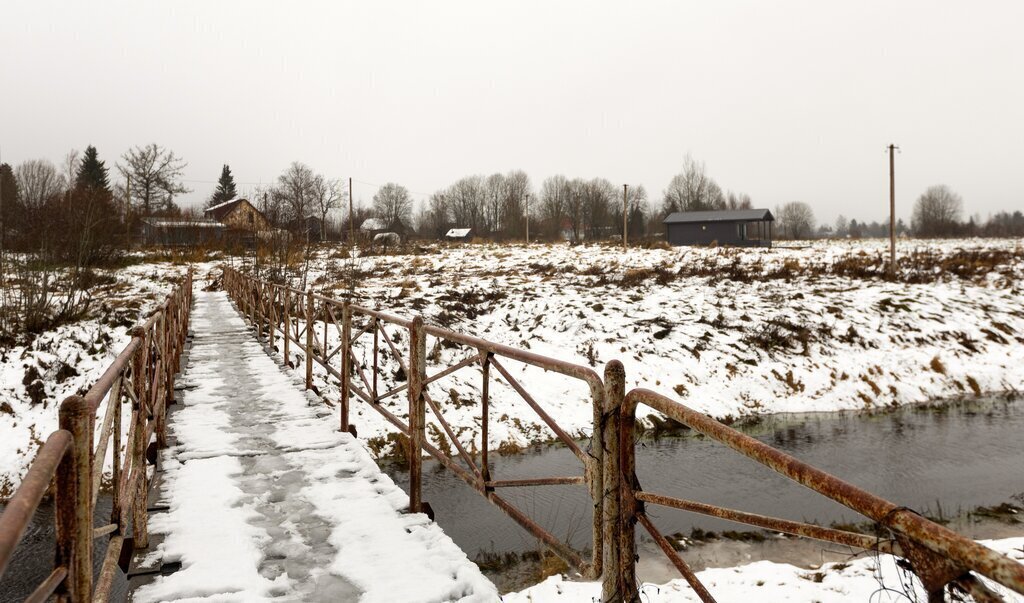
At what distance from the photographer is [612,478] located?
241 centimetres

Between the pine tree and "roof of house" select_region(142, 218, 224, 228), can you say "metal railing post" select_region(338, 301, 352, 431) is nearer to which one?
"roof of house" select_region(142, 218, 224, 228)

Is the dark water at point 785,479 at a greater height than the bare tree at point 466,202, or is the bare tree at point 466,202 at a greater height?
the bare tree at point 466,202

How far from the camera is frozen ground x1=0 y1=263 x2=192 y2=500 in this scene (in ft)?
29.0

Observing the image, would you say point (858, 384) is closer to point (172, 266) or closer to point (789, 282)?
point (789, 282)

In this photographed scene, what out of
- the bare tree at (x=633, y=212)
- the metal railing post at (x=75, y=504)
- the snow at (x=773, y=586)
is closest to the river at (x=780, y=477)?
the snow at (x=773, y=586)

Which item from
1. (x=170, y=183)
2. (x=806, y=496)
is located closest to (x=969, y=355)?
(x=806, y=496)

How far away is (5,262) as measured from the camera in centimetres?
1229

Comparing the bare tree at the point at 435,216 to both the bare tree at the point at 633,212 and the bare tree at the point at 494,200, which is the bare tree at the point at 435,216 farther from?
the bare tree at the point at 633,212

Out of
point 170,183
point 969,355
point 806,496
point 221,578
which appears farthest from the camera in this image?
point 170,183

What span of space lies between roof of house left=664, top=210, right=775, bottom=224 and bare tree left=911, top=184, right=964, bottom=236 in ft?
102

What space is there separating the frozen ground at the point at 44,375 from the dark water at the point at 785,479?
214 inches

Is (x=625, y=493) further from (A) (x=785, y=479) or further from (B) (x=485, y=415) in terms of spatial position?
(A) (x=785, y=479)

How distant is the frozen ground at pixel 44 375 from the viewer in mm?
8836

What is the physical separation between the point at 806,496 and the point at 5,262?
15.3 m
